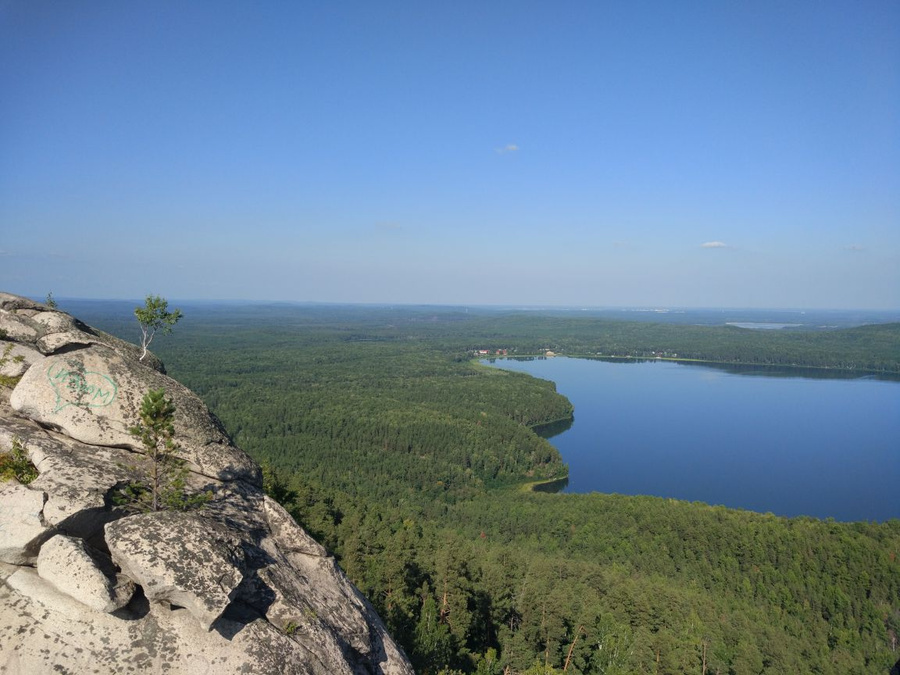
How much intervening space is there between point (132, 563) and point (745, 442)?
3315 inches

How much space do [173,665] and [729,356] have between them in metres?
185

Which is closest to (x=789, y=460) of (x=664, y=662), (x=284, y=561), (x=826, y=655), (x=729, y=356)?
(x=826, y=655)

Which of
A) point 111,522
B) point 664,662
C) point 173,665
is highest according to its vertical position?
point 111,522

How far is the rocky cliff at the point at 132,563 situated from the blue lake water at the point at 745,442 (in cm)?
5167

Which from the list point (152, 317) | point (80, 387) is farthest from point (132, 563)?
point (152, 317)

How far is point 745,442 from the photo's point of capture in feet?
240

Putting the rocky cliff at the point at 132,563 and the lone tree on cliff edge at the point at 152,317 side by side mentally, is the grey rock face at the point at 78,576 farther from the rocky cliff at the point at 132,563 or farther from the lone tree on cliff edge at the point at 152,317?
the lone tree on cliff edge at the point at 152,317

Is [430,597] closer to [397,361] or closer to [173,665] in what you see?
[173,665]

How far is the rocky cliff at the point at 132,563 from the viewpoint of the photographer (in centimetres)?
513

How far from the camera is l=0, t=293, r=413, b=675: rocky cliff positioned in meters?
5.13

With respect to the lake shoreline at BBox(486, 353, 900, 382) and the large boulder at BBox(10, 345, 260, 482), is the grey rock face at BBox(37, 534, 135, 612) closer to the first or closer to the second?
the large boulder at BBox(10, 345, 260, 482)

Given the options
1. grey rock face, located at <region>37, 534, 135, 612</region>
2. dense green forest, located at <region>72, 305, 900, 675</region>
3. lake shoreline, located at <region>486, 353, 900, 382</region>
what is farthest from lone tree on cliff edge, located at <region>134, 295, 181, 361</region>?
lake shoreline, located at <region>486, 353, 900, 382</region>

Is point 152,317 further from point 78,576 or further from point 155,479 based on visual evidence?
point 78,576

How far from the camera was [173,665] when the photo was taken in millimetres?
5184
